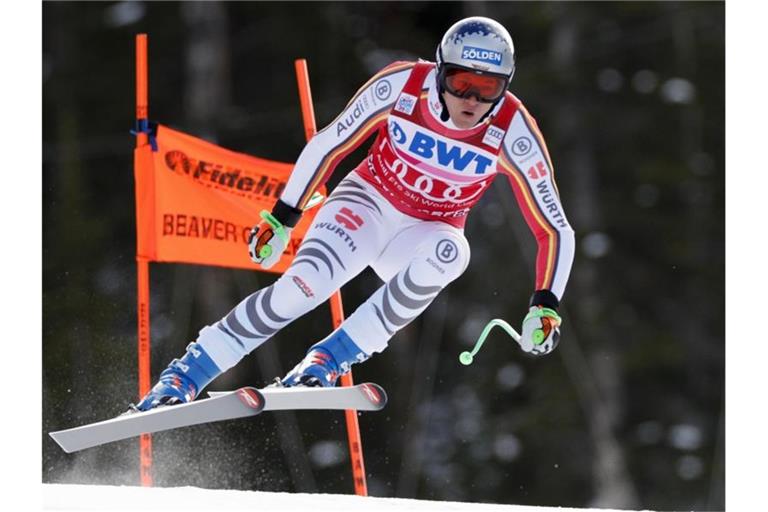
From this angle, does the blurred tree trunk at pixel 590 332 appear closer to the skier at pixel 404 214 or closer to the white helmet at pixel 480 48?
the skier at pixel 404 214

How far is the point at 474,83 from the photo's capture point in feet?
17.7

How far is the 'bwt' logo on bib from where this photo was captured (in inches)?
211

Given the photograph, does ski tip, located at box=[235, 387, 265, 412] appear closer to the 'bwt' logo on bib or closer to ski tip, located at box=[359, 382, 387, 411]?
ski tip, located at box=[359, 382, 387, 411]

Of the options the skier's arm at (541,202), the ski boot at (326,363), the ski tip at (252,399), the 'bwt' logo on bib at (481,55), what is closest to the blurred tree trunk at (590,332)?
the skier's arm at (541,202)

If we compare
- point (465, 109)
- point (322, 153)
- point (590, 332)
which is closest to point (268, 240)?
point (322, 153)

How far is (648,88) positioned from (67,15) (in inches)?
218

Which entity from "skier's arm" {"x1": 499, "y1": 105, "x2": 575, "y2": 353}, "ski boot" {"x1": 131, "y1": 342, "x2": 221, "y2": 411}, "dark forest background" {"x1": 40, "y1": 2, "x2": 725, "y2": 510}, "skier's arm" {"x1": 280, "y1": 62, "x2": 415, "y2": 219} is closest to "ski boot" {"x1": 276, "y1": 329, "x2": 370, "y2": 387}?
"ski boot" {"x1": 131, "y1": 342, "x2": 221, "y2": 411}

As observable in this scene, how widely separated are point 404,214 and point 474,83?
1.88 feet

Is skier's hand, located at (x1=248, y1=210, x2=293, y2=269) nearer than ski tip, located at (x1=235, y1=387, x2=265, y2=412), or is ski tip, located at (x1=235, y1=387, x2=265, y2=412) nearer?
ski tip, located at (x1=235, y1=387, x2=265, y2=412)

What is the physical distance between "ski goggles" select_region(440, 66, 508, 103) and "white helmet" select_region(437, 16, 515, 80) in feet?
0.07

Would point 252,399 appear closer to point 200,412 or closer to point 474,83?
point 200,412

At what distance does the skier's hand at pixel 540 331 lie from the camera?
5.50 metres

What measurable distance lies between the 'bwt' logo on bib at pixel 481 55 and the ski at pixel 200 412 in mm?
1186
